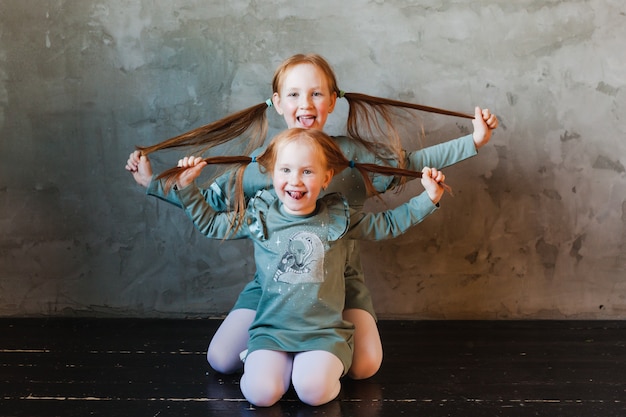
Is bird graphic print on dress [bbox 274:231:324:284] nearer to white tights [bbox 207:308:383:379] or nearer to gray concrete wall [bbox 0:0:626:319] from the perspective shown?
white tights [bbox 207:308:383:379]

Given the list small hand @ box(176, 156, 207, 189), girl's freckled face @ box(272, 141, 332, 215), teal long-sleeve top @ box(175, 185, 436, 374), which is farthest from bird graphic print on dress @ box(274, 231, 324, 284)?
small hand @ box(176, 156, 207, 189)

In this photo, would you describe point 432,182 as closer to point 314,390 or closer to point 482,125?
point 482,125

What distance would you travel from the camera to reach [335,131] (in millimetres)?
2562

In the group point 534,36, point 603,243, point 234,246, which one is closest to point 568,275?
point 603,243

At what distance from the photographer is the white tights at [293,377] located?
6.24ft

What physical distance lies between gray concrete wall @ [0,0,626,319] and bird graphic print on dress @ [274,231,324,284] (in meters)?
0.64

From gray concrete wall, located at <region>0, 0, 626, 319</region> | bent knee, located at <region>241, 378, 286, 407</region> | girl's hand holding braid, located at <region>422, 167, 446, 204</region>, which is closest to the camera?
bent knee, located at <region>241, 378, 286, 407</region>

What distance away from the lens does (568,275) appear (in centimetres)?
265

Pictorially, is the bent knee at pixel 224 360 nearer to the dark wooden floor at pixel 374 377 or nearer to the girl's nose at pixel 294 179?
the dark wooden floor at pixel 374 377

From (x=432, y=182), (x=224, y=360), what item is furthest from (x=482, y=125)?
(x=224, y=360)

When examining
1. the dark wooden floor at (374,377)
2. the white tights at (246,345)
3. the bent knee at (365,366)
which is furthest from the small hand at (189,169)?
the bent knee at (365,366)

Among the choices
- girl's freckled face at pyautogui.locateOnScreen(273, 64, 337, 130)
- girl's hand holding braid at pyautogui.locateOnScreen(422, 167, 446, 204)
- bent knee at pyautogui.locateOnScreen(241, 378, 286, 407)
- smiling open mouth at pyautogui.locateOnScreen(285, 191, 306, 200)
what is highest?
girl's freckled face at pyautogui.locateOnScreen(273, 64, 337, 130)

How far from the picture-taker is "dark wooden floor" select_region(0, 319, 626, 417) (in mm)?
1912

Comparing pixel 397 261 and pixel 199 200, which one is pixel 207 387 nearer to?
pixel 199 200
